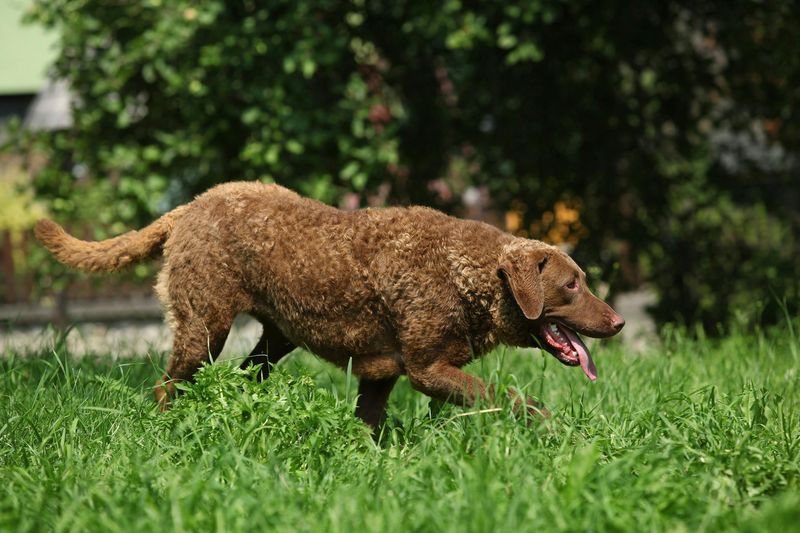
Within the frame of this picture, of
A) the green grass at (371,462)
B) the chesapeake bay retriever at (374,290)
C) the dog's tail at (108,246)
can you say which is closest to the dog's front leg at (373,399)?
the chesapeake bay retriever at (374,290)

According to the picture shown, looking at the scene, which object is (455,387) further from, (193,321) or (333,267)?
(193,321)

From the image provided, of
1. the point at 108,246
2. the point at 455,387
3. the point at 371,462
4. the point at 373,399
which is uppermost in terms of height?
the point at 108,246

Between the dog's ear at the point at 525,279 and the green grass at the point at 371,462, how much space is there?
293mm

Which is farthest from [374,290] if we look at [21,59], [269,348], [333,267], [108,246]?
[21,59]

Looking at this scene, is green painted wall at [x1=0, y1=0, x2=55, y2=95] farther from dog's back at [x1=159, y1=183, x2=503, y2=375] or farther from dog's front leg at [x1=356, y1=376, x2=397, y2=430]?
dog's front leg at [x1=356, y1=376, x2=397, y2=430]

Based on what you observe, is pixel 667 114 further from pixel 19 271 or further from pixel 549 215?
pixel 19 271

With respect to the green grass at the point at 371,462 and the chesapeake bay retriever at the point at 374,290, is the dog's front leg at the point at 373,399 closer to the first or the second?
the chesapeake bay retriever at the point at 374,290

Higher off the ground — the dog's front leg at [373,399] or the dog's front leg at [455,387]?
the dog's front leg at [455,387]

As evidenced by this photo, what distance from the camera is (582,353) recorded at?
4.16m

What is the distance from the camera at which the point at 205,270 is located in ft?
14.3

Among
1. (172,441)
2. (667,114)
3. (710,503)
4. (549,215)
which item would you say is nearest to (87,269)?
(172,441)

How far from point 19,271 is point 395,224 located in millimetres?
12491

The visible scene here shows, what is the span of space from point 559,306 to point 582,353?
0.77 feet

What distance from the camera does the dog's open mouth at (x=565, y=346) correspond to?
164 inches
